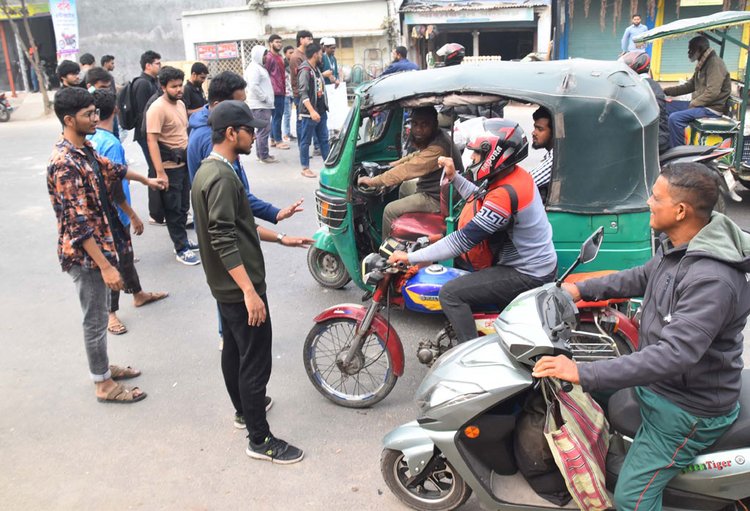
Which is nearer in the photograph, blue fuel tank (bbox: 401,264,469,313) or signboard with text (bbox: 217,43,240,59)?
blue fuel tank (bbox: 401,264,469,313)

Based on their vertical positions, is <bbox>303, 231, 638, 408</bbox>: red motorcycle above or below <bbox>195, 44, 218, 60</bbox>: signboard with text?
below

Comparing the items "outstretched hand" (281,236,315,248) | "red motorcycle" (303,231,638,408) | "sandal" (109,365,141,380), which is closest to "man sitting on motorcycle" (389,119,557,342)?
"red motorcycle" (303,231,638,408)

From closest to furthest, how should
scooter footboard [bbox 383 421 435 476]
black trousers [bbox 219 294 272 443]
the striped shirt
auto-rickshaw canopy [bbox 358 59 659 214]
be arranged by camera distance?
scooter footboard [bbox 383 421 435 476], black trousers [bbox 219 294 272 443], auto-rickshaw canopy [bbox 358 59 659 214], the striped shirt

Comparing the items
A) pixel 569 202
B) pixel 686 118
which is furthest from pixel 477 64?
pixel 686 118

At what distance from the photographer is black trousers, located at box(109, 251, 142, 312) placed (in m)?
5.18

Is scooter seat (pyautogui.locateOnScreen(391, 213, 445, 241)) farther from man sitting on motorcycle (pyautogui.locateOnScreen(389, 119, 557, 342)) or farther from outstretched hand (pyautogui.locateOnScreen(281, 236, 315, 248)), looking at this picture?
outstretched hand (pyautogui.locateOnScreen(281, 236, 315, 248))

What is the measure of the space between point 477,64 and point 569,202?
1192mm

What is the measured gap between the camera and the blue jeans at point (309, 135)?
9922 millimetres

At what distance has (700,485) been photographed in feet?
8.25

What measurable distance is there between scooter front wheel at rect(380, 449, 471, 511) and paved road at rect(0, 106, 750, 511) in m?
0.14

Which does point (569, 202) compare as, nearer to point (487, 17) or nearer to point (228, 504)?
point (228, 504)

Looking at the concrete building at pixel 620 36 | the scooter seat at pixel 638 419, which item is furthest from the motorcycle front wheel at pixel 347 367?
the concrete building at pixel 620 36

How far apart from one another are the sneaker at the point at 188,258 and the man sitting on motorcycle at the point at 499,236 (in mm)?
3683

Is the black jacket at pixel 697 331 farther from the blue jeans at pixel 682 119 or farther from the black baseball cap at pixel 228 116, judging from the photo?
the blue jeans at pixel 682 119
